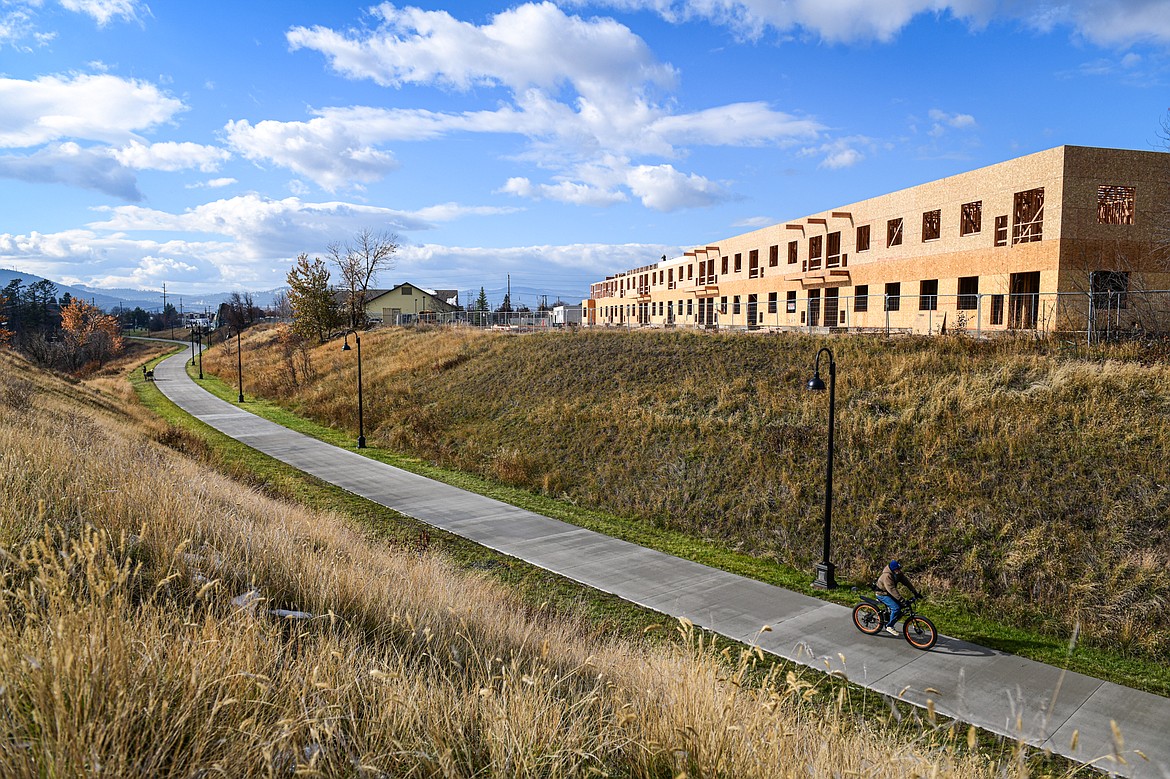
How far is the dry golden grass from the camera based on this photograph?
301cm

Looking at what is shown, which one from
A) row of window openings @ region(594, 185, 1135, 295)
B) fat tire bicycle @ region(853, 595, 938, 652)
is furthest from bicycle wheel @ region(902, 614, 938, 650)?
row of window openings @ region(594, 185, 1135, 295)

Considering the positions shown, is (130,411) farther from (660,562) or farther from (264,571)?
(264,571)

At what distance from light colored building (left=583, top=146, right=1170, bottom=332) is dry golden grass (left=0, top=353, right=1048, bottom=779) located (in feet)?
66.7

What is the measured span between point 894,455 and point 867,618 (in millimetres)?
6653

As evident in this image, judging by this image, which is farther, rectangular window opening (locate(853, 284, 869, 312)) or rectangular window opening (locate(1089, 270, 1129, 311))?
rectangular window opening (locate(853, 284, 869, 312))

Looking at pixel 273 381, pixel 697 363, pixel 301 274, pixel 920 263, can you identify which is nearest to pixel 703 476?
pixel 697 363

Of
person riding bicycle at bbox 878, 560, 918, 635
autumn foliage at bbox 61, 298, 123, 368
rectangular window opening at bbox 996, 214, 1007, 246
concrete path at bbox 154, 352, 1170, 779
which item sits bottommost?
concrete path at bbox 154, 352, 1170, 779

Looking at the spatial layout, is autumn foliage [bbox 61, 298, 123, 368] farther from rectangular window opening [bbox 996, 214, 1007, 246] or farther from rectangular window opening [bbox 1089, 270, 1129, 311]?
rectangular window opening [bbox 1089, 270, 1129, 311]

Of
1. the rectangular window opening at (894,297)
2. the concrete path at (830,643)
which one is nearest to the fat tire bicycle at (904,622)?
the concrete path at (830,643)

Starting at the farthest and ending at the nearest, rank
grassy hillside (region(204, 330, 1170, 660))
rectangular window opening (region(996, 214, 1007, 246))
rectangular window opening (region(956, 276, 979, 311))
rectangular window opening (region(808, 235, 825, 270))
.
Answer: rectangular window opening (region(808, 235, 825, 270)) < rectangular window opening (region(956, 276, 979, 311)) < rectangular window opening (region(996, 214, 1007, 246)) < grassy hillside (region(204, 330, 1170, 660))

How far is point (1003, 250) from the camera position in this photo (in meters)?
24.8

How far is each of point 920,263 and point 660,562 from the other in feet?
73.4

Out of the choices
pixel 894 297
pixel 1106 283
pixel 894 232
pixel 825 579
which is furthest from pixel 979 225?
pixel 825 579

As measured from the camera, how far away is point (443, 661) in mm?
4941
